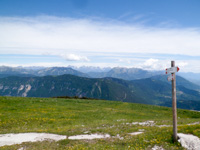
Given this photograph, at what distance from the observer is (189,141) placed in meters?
12.6

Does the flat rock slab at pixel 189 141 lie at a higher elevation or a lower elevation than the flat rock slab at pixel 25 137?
higher

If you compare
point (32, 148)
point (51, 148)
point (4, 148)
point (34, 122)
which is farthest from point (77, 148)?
point (34, 122)

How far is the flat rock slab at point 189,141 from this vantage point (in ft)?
39.1

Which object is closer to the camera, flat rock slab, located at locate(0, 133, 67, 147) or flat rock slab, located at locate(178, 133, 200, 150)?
flat rock slab, located at locate(178, 133, 200, 150)

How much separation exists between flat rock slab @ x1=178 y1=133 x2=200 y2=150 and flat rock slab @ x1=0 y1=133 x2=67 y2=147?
1252cm

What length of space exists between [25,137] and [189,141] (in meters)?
17.6

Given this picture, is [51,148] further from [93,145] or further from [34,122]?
[34,122]

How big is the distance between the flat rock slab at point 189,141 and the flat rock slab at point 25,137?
41.1 feet

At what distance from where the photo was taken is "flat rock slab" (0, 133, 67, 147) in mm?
15078

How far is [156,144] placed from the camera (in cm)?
1294

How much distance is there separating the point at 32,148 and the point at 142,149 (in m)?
10.3

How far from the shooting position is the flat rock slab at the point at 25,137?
49.5 ft

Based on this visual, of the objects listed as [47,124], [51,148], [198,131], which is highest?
[198,131]

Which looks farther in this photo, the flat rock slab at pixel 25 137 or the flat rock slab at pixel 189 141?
the flat rock slab at pixel 25 137
